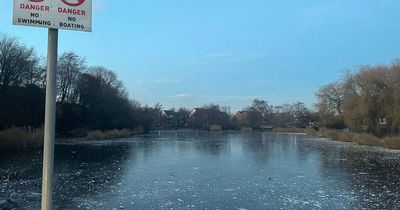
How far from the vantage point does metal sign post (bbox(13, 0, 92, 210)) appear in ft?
8.78

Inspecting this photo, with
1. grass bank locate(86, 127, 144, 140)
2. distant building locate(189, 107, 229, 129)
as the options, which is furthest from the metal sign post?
distant building locate(189, 107, 229, 129)

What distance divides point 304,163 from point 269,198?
1230cm

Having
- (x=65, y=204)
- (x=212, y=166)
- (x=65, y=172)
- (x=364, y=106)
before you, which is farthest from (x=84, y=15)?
(x=364, y=106)

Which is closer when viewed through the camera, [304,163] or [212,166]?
[212,166]

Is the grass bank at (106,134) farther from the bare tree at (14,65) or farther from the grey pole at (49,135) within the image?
the grey pole at (49,135)

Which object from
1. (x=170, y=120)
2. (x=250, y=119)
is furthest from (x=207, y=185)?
(x=170, y=120)

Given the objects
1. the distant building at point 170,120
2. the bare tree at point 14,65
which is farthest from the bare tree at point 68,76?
the distant building at point 170,120

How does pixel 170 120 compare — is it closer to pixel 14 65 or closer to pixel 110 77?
pixel 110 77

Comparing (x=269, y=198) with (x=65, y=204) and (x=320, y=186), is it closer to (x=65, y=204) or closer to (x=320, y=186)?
(x=320, y=186)

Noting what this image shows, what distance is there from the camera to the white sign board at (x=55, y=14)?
267 centimetres

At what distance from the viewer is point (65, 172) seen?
66.3 ft

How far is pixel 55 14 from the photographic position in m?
2.73

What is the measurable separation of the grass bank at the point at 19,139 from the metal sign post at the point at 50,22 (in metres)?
34.3

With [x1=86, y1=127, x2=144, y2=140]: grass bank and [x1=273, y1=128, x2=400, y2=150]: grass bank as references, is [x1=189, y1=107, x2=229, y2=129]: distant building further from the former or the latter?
[x1=273, y1=128, x2=400, y2=150]: grass bank
